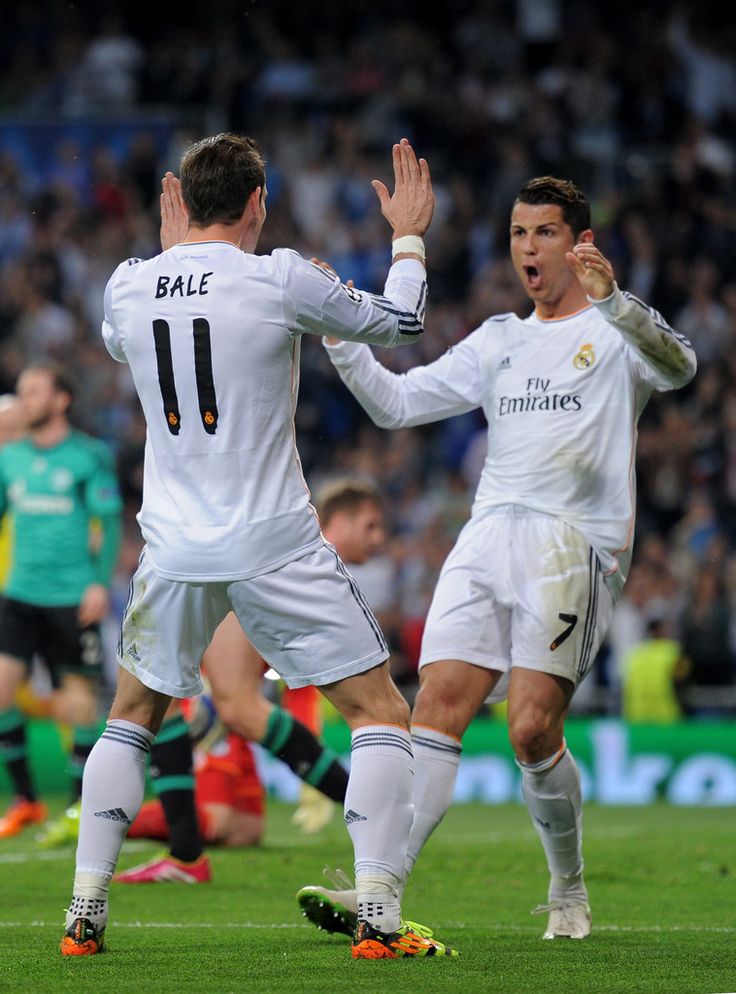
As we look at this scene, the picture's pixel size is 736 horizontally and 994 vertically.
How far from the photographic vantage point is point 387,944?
5.00 m

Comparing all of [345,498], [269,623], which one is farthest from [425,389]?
[345,498]

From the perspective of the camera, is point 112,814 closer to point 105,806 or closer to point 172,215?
point 105,806

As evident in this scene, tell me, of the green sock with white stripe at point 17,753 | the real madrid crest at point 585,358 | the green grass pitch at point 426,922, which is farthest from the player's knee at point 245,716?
the real madrid crest at point 585,358

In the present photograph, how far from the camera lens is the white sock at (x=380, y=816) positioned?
5.00 m

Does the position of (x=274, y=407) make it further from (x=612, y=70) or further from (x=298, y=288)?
(x=612, y=70)

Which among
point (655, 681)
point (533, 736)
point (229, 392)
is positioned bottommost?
point (655, 681)

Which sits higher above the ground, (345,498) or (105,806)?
(345,498)

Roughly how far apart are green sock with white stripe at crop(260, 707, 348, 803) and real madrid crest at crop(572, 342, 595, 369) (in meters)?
2.81

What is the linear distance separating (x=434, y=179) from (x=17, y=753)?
9.74 meters

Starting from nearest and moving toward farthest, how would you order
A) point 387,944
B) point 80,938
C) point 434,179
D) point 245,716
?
1. point 387,944
2. point 80,938
3. point 245,716
4. point 434,179

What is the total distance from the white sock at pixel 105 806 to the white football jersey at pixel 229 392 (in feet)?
1.81

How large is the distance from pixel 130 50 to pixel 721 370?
28.0ft

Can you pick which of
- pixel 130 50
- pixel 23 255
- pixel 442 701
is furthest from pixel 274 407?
pixel 130 50

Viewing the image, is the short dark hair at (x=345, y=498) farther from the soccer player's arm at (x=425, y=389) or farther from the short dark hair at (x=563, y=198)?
the short dark hair at (x=563, y=198)
